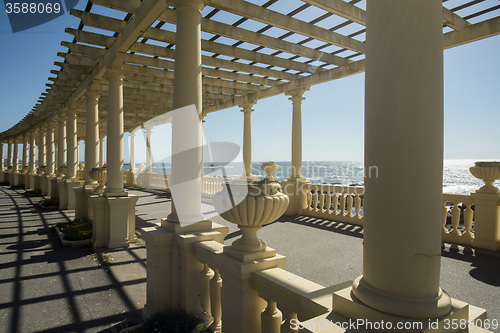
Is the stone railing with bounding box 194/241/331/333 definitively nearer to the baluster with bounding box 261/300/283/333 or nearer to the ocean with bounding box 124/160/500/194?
the baluster with bounding box 261/300/283/333

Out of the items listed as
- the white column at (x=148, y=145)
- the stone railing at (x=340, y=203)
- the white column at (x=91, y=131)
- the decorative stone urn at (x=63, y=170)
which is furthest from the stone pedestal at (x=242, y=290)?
the white column at (x=148, y=145)

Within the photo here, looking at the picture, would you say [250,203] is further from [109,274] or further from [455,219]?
[455,219]

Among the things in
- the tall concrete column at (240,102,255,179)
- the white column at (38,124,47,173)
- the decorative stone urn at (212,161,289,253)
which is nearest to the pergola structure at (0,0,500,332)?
the decorative stone urn at (212,161,289,253)

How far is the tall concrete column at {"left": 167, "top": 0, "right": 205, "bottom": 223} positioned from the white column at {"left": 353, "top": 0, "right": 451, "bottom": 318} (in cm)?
359

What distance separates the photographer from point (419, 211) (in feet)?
7.07

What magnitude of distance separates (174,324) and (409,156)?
4.02 m

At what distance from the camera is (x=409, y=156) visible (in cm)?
215

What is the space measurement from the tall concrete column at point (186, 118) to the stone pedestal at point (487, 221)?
760cm

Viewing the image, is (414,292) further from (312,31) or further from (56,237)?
(56,237)

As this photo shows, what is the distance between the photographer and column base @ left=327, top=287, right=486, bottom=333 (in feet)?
6.64

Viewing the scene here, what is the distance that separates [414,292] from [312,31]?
780 cm

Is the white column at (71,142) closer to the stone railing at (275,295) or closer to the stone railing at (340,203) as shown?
the stone railing at (340,203)

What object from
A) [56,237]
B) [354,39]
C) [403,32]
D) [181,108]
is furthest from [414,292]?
[56,237]

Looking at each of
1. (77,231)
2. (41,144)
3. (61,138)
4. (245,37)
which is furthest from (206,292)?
(41,144)
